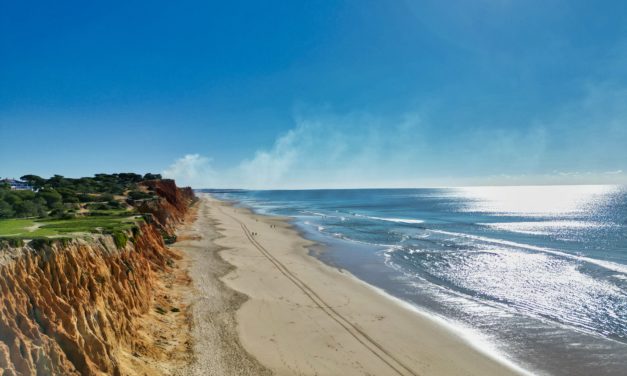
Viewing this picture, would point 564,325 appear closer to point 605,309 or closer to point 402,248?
point 605,309

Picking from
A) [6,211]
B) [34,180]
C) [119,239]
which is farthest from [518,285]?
[34,180]

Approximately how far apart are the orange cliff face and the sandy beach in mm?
3072

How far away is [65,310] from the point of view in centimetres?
1036

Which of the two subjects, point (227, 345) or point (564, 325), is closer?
point (227, 345)

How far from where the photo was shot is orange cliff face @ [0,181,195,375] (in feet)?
29.1

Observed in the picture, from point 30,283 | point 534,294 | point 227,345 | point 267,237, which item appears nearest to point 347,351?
point 227,345

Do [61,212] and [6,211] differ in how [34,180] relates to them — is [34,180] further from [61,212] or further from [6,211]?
[61,212]

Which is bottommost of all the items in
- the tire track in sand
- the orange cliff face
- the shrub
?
the tire track in sand

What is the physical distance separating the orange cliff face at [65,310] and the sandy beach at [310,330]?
3.07 metres

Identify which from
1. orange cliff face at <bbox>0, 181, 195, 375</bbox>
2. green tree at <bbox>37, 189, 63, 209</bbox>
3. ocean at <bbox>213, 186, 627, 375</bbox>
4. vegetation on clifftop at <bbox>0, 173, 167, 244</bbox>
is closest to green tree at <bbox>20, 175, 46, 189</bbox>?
vegetation on clifftop at <bbox>0, 173, 167, 244</bbox>

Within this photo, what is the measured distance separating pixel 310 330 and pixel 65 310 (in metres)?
10.3

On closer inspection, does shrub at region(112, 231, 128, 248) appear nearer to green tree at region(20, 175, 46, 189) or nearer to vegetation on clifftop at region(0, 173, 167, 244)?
vegetation on clifftop at region(0, 173, 167, 244)

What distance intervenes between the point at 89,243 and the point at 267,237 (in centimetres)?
3227

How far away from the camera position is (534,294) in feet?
77.9
